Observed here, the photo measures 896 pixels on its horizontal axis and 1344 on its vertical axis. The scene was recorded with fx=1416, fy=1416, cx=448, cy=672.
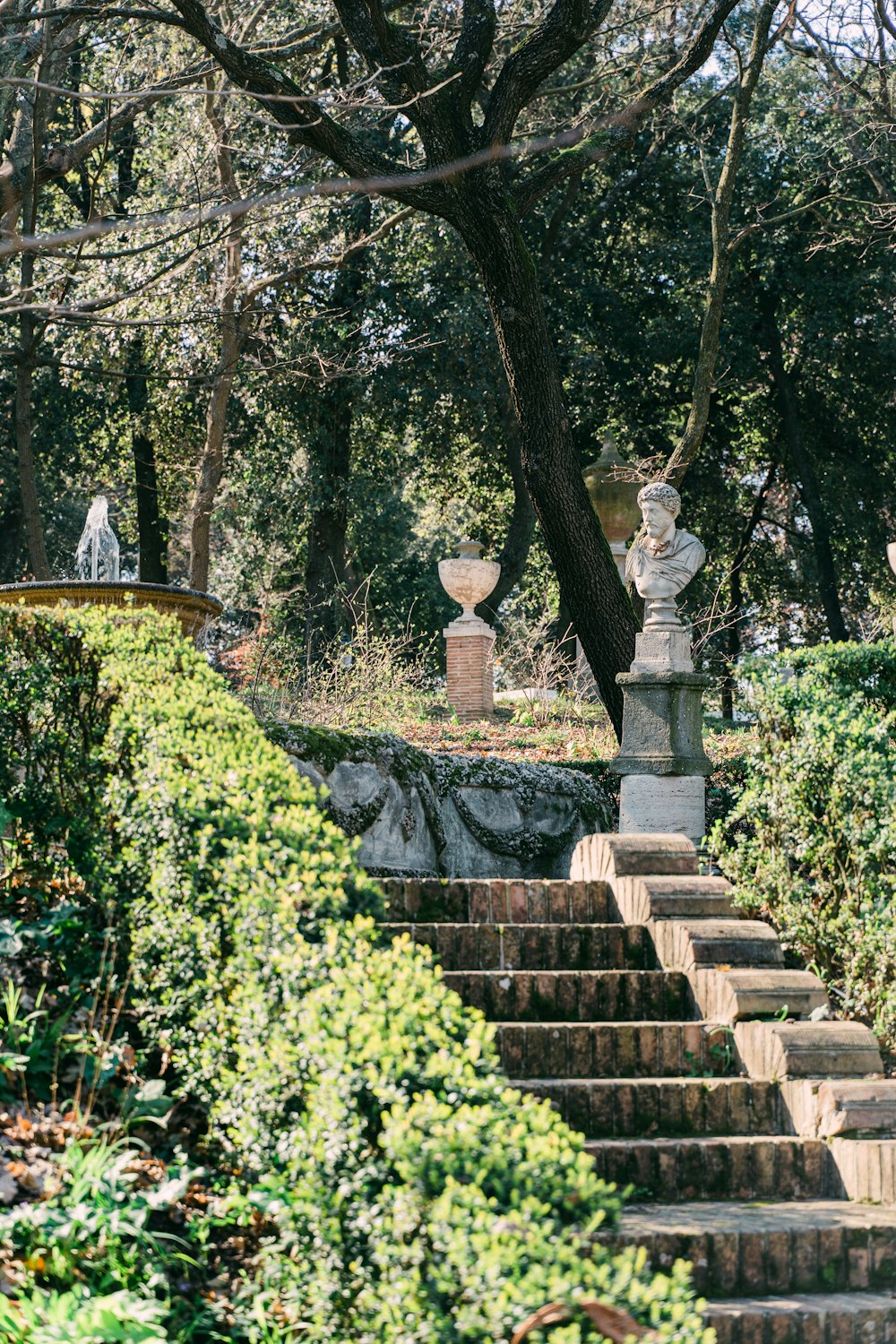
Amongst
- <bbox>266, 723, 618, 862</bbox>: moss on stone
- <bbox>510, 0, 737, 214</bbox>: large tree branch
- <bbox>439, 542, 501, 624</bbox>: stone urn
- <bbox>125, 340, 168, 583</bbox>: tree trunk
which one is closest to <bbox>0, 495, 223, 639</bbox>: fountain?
<bbox>266, 723, 618, 862</bbox>: moss on stone

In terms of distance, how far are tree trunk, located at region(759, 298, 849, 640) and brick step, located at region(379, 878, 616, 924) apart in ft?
60.7

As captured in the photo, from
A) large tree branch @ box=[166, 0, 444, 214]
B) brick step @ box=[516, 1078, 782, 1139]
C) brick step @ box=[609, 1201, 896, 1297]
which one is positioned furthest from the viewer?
large tree branch @ box=[166, 0, 444, 214]

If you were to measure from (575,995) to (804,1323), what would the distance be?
76.7 inches

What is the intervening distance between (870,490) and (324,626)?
10310 millimetres

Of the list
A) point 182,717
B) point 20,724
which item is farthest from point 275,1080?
point 20,724

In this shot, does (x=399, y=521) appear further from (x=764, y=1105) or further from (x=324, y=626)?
(x=764, y=1105)

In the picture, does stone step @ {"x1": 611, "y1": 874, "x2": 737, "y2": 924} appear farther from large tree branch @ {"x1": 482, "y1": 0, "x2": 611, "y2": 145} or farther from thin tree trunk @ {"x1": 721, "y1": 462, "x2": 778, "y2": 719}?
thin tree trunk @ {"x1": 721, "y1": 462, "x2": 778, "y2": 719}

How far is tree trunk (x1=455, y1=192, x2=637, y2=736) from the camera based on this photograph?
37.2 ft

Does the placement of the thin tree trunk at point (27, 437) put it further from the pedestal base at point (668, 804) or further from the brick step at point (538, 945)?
the brick step at point (538, 945)

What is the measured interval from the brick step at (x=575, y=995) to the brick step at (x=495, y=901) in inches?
24.7

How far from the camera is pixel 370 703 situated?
14031 mm

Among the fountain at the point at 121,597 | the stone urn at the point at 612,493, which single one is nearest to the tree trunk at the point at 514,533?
the stone urn at the point at 612,493

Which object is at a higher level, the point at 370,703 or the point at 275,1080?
the point at 370,703

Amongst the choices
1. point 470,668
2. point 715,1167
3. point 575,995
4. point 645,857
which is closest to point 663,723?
point 645,857
